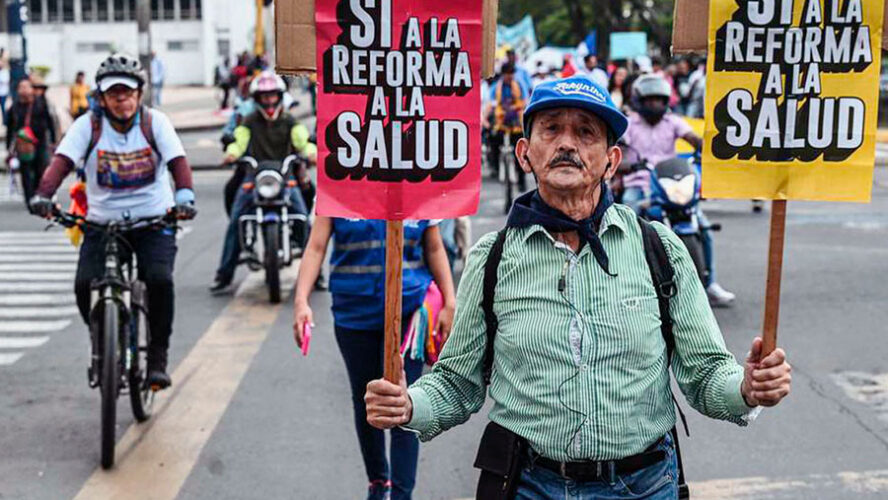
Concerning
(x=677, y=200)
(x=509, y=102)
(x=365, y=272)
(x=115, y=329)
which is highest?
(x=509, y=102)

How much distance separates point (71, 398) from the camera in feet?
25.4

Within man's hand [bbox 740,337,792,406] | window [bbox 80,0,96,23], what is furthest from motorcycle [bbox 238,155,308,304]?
window [bbox 80,0,96,23]

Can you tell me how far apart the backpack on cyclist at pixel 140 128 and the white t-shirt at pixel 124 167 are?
0.01 meters

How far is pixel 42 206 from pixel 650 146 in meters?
5.25

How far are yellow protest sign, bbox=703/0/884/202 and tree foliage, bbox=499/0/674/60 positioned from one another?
3875cm

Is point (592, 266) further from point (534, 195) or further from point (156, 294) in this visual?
point (156, 294)

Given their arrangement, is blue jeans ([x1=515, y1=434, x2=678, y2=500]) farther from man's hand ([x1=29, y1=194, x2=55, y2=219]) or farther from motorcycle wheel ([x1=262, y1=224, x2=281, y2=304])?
motorcycle wheel ([x1=262, y1=224, x2=281, y2=304])

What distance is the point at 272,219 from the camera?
10.6 metres

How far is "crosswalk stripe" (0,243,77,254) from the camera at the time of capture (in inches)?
537

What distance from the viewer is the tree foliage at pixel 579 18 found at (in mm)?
44156

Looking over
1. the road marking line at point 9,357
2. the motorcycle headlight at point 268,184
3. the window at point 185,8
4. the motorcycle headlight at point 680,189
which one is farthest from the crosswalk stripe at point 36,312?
the window at point 185,8

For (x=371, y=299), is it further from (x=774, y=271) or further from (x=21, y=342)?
(x=21, y=342)

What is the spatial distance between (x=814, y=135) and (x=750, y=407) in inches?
30.4

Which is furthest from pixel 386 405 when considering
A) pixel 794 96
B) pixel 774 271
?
pixel 794 96
